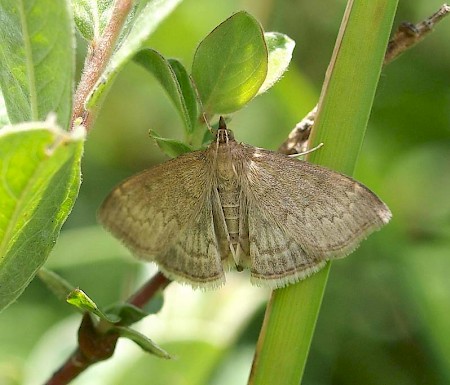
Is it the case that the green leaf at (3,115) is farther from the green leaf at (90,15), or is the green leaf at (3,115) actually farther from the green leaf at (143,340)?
the green leaf at (143,340)

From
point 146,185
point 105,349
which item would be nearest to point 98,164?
point 146,185

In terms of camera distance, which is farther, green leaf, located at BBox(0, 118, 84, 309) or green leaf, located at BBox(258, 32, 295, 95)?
green leaf, located at BBox(258, 32, 295, 95)

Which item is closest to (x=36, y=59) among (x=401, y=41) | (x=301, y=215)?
(x=401, y=41)

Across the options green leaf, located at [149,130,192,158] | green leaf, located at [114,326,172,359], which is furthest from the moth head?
green leaf, located at [114,326,172,359]

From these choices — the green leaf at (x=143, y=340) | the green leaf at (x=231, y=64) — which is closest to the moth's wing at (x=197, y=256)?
the green leaf at (x=143, y=340)

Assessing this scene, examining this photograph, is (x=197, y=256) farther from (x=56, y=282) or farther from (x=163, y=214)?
(x=56, y=282)

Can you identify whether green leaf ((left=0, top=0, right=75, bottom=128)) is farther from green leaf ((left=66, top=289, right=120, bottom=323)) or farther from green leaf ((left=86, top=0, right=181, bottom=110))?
green leaf ((left=66, top=289, right=120, bottom=323))
